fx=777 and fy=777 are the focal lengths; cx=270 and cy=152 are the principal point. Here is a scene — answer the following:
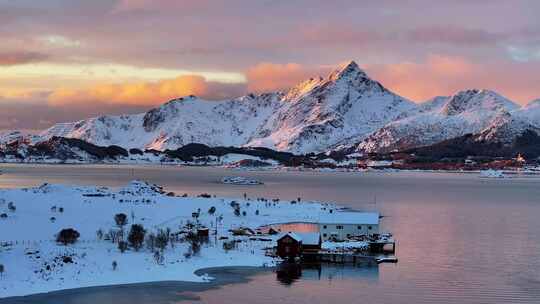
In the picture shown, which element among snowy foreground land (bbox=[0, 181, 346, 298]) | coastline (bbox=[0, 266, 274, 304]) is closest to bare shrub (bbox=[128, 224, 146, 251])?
snowy foreground land (bbox=[0, 181, 346, 298])

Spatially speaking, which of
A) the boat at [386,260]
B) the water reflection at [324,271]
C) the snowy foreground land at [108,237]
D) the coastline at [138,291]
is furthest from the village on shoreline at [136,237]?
the boat at [386,260]

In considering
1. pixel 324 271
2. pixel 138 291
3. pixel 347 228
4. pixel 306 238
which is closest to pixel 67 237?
pixel 138 291

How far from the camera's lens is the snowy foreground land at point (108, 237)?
47.4 m

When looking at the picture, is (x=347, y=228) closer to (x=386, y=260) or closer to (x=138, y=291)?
(x=386, y=260)

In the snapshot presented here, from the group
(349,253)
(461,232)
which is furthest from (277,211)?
(349,253)

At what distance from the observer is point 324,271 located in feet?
173

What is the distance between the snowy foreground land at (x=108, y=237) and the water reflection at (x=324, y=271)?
2283 mm

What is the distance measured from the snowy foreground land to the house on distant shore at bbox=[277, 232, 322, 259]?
1699 millimetres

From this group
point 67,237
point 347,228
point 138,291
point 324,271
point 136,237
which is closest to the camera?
point 138,291

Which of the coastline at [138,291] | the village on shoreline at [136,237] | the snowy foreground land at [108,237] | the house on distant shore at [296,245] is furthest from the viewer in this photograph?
the house on distant shore at [296,245]

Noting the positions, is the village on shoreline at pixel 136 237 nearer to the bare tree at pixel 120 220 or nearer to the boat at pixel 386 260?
the bare tree at pixel 120 220

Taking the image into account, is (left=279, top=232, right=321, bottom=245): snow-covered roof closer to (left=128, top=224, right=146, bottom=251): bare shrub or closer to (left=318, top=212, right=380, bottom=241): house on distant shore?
(left=318, top=212, right=380, bottom=241): house on distant shore

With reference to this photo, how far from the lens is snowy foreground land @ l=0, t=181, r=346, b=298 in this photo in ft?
155

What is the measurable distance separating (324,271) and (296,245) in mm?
4768
